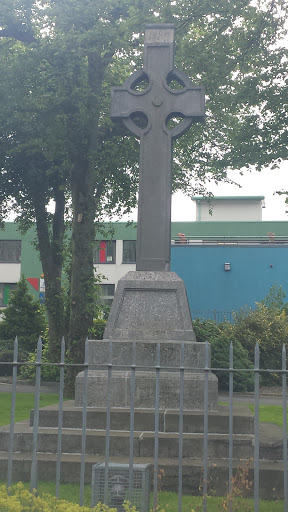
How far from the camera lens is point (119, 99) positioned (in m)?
9.45

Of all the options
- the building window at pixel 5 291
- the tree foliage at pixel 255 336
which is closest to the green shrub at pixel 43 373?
the tree foliage at pixel 255 336

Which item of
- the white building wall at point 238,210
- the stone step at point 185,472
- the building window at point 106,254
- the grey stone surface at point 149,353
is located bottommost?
the stone step at point 185,472

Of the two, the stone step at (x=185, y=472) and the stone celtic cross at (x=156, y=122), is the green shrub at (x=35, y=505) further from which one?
the stone celtic cross at (x=156, y=122)

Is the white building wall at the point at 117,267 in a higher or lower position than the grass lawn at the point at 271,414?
higher

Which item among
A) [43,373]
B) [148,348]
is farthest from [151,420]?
[43,373]

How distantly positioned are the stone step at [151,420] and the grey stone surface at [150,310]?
129 cm

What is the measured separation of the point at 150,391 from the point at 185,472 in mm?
1525

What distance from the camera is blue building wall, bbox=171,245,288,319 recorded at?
2833 cm

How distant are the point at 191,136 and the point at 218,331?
6337 mm

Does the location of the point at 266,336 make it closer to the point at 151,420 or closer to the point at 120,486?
the point at 151,420

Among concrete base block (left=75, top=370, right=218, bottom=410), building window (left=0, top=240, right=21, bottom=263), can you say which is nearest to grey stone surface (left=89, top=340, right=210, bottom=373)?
concrete base block (left=75, top=370, right=218, bottom=410)

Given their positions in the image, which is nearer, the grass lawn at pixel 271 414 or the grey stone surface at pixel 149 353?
the grey stone surface at pixel 149 353

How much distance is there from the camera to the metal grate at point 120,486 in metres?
4.84

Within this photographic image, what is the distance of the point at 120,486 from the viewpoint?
4852 millimetres
